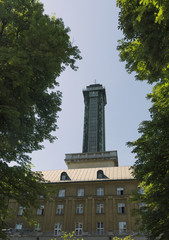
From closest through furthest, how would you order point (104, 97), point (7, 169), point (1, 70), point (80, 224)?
point (1, 70) → point (7, 169) → point (80, 224) → point (104, 97)

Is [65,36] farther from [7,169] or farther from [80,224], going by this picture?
[80,224]

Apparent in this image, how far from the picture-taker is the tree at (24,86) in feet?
32.5

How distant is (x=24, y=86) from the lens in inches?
405

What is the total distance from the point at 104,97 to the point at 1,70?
83.7 metres

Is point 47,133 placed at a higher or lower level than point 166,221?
higher

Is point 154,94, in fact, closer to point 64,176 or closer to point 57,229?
point 57,229

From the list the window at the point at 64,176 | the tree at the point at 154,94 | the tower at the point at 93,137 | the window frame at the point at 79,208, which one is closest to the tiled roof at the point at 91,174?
the window at the point at 64,176

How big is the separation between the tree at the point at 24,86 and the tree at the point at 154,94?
12.5 feet

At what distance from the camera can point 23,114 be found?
38.1 feet

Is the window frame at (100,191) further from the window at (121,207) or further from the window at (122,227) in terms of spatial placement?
the window at (122,227)

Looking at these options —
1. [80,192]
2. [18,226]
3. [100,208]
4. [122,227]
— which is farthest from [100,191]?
[18,226]

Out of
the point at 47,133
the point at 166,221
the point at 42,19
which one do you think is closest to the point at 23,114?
the point at 47,133

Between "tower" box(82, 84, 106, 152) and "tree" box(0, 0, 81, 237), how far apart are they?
6056 centimetres

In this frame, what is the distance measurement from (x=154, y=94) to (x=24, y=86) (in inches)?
330
